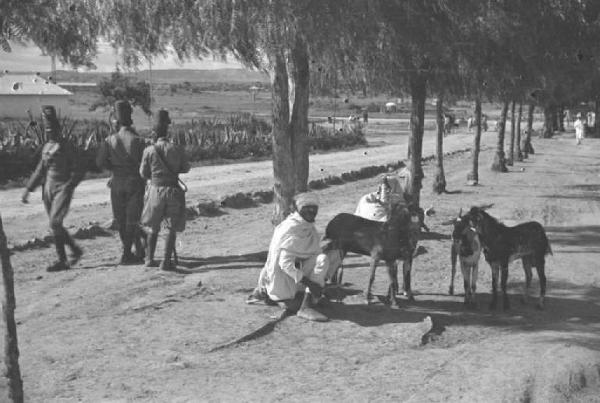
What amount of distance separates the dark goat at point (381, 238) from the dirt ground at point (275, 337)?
0.48 meters

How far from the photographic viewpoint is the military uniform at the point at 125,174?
10.5m

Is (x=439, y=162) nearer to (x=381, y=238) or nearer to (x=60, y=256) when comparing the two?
(x=60, y=256)

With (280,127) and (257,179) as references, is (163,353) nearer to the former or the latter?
(280,127)

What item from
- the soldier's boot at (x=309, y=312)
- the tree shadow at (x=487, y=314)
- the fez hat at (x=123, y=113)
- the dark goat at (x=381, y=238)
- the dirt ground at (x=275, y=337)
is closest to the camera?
the dirt ground at (x=275, y=337)

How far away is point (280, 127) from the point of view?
34.8 ft

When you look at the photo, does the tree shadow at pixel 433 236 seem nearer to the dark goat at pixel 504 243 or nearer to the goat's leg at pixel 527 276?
the goat's leg at pixel 527 276

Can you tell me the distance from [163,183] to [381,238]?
9.50 ft

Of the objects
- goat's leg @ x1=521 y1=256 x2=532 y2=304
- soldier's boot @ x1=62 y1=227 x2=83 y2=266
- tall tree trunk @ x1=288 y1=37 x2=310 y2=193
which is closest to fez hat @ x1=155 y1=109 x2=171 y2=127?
tall tree trunk @ x1=288 y1=37 x2=310 y2=193

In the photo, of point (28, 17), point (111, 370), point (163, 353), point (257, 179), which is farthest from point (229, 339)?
point (257, 179)

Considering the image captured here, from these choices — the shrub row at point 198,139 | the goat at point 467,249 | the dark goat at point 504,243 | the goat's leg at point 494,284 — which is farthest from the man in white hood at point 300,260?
the shrub row at point 198,139

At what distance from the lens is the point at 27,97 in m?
55.2

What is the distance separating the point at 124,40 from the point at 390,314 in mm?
3914

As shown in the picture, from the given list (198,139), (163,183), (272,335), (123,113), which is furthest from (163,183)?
(198,139)

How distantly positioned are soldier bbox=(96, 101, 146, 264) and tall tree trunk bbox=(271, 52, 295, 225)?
1.65 m
